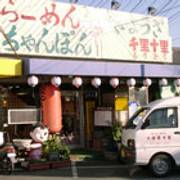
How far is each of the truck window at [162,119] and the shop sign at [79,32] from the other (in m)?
5.05

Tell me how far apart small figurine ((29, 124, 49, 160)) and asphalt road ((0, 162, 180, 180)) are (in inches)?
23.3

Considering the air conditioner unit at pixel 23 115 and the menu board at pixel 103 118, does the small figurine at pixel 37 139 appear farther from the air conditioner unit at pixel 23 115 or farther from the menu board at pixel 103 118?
the menu board at pixel 103 118

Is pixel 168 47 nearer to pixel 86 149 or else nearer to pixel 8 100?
pixel 86 149

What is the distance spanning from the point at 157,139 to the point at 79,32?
20.3ft

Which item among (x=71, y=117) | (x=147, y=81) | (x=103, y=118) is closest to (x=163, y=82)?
(x=147, y=81)

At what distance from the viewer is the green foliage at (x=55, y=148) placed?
17.2m

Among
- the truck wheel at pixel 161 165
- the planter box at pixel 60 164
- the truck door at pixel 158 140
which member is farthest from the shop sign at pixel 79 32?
the truck wheel at pixel 161 165

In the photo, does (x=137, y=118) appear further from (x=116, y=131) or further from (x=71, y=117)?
(x=71, y=117)

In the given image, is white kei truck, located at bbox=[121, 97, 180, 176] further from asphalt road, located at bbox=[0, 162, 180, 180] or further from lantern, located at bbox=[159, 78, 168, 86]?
lantern, located at bbox=[159, 78, 168, 86]

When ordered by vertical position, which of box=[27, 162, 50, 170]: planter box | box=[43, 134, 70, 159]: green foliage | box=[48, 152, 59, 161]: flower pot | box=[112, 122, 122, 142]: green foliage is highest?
box=[112, 122, 122, 142]: green foliage

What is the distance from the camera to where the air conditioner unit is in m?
19.1

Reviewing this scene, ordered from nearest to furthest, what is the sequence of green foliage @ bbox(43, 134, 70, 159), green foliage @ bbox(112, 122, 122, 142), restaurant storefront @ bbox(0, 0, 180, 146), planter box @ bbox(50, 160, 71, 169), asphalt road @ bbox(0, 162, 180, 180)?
asphalt road @ bbox(0, 162, 180, 180)
planter box @ bbox(50, 160, 71, 169)
green foliage @ bbox(43, 134, 70, 159)
restaurant storefront @ bbox(0, 0, 180, 146)
green foliage @ bbox(112, 122, 122, 142)

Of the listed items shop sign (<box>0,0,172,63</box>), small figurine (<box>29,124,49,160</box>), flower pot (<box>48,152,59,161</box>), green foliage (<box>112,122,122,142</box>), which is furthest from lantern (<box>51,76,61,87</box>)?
green foliage (<box>112,122,122,142</box>)

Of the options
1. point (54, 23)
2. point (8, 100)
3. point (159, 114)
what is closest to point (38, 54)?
point (54, 23)
